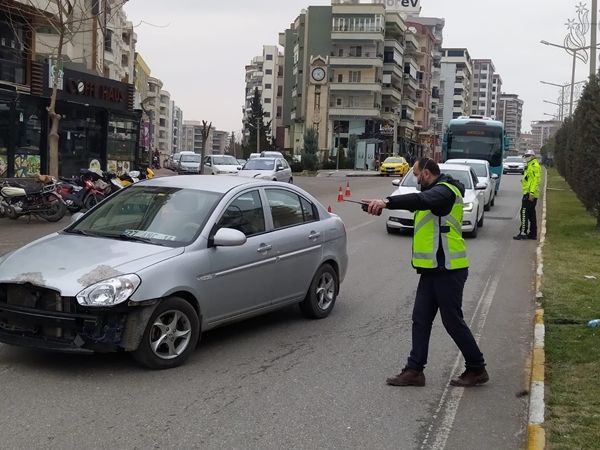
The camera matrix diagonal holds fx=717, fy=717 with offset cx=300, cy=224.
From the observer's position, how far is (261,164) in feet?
105

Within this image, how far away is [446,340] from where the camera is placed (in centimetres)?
725

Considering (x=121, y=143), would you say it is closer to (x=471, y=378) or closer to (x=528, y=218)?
(x=528, y=218)

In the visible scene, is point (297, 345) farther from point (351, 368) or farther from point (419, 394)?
point (419, 394)

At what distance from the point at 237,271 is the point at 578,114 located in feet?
52.1

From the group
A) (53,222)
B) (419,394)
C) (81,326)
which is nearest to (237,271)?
(81,326)

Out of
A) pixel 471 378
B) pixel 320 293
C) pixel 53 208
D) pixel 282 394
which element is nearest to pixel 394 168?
pixel 53 208

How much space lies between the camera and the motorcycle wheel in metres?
16.4

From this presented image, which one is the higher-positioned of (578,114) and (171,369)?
(578,114)

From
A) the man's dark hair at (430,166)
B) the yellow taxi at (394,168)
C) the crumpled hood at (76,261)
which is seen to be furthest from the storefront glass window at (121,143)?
the yellow taxi at (394,168)

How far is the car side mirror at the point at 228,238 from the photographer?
6.21 m

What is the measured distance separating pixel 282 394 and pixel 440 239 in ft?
5.51

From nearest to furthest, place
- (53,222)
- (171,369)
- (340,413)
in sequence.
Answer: (340,413), (171,369), (53,222)

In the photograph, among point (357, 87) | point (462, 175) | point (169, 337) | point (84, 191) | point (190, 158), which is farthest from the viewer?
point (357, 87)

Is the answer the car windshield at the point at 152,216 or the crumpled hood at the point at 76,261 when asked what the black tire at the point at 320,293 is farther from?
the crumpled hood at the point at 76,261
